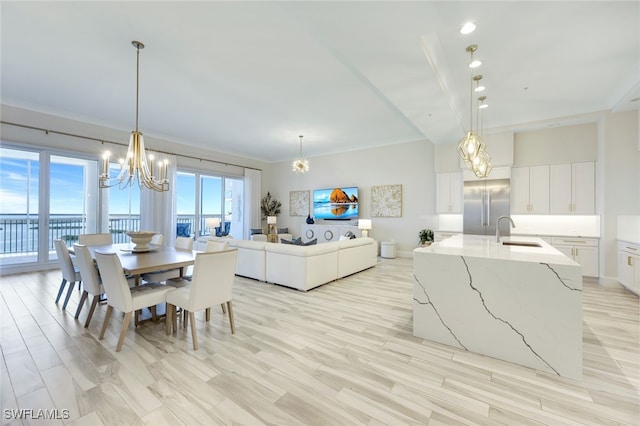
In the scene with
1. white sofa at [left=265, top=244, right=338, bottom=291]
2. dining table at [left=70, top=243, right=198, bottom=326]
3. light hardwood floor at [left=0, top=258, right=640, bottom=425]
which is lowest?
light hardwood floor at [left=0, top=258, right=640, bottom=425]

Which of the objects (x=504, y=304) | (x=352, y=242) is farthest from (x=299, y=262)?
(x=504, y=304)

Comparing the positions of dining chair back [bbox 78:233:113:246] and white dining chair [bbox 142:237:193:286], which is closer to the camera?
white dining chair [bbox 142:237:193:286]

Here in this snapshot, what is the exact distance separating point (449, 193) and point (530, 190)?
1.52 metres

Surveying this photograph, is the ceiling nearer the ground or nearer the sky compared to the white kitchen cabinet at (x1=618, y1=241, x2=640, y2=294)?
nearer the sky

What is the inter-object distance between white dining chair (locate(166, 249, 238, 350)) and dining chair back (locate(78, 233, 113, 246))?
2.48 meters

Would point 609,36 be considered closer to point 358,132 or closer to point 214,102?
point 358,132

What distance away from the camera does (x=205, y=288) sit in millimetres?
2539

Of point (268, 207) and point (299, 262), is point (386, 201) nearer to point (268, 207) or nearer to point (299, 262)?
point (299, 262)


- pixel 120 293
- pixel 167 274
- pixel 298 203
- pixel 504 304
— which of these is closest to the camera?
pixel 504 304

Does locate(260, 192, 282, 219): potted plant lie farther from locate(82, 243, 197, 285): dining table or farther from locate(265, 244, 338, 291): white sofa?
locate(82, 243, 197, 285): dining table

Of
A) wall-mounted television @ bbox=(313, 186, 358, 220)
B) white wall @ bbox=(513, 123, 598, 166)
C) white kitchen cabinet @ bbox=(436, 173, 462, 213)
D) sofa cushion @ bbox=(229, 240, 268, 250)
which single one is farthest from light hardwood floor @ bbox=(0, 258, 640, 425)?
wall-mounted television @ bbox=(313, 186, 358, 220)

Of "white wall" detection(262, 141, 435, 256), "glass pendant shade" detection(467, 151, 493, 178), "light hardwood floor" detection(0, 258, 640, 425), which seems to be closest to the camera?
"light hardwood floor" detection(0, 258, 640, 425)

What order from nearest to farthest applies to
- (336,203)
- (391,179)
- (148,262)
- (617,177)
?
(148,262) < (617,177) < (391,179) < (336,203)

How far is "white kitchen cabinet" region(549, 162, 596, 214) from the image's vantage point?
4984mm
